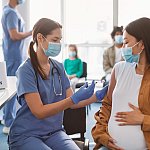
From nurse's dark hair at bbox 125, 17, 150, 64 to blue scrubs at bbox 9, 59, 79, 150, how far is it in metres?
0.57

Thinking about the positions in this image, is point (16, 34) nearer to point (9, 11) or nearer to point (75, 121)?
point (9, 11)

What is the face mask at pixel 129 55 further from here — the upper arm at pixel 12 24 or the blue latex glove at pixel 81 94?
the upper arm at pixel 12 24

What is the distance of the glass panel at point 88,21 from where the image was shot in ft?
17.0

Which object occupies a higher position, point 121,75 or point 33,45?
point 33,45

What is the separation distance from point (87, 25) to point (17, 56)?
2.18m

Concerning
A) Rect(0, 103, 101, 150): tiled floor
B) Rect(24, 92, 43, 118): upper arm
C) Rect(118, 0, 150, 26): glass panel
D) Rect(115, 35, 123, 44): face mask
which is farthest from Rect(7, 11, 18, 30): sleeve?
Rect(118, 0, 150, 26): glass panel

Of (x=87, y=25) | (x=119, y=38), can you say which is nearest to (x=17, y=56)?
(x=119, y=38)

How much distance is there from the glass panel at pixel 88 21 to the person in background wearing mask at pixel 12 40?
1.97m

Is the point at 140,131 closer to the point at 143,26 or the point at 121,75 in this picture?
the point at 121,75

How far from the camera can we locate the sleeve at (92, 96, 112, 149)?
1741 mm

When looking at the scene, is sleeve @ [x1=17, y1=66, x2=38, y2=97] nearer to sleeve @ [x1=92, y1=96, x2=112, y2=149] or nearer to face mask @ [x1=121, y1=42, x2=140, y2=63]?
sleeve @ [x1=92, y1=96, x2=112, y2=149]

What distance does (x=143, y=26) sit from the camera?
1722mm

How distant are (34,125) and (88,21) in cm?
373

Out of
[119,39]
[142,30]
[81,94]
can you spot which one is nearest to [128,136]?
[81,94]
